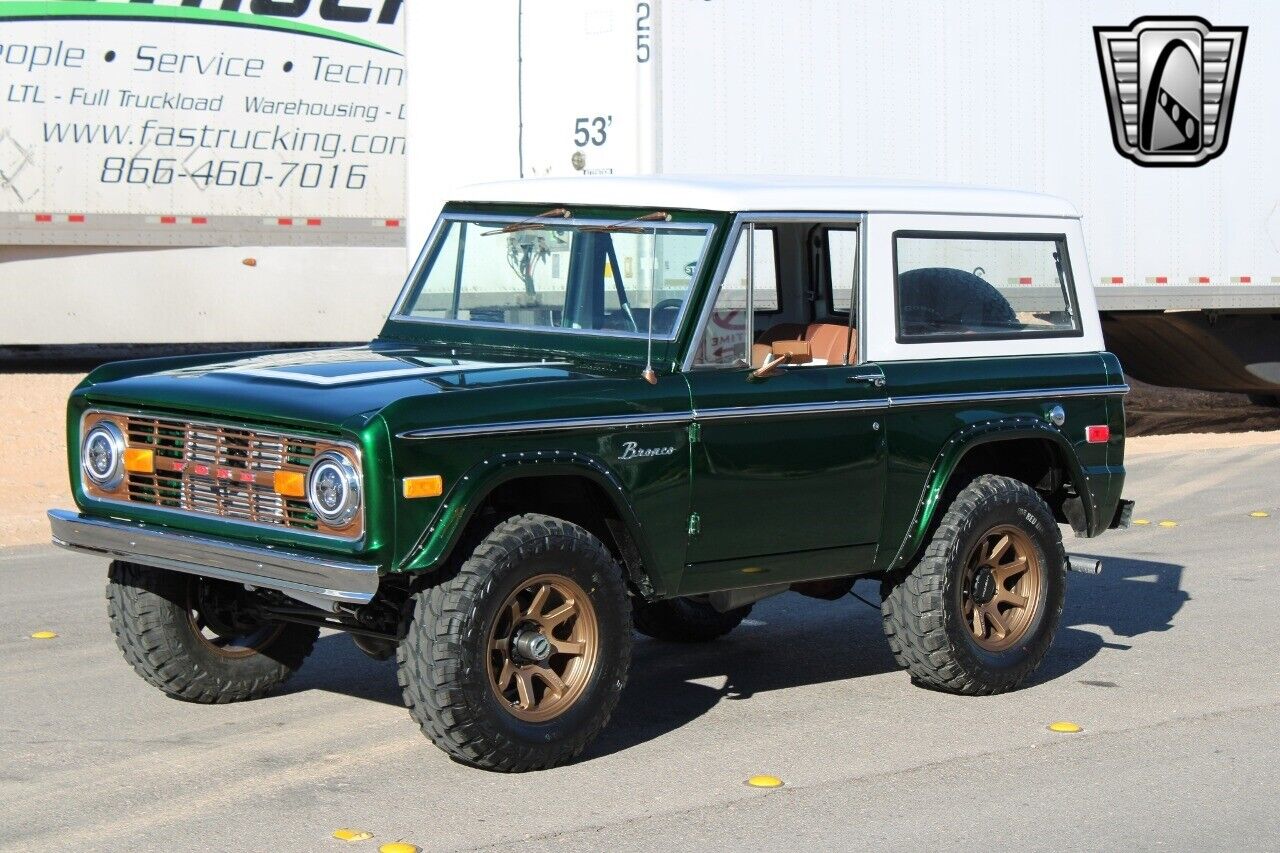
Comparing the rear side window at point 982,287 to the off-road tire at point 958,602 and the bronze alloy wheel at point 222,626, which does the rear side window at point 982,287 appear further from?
the bronze alloy wheel at point 222,626

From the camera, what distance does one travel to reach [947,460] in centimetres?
731

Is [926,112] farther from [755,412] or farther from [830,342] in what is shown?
[755,412]

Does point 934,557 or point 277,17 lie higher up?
point 277,17

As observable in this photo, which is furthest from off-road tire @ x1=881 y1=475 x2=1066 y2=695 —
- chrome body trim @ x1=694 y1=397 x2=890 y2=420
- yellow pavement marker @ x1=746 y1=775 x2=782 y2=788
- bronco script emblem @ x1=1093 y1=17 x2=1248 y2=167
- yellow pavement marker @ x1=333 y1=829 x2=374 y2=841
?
bronco script emblem @ x1=1093 y1=17 x2=1248 y2=167

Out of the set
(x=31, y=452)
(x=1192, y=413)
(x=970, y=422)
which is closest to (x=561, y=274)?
(x=970, y=422)

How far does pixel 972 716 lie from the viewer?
718 centimetres

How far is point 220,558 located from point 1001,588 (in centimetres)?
312

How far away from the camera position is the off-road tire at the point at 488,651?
593cm

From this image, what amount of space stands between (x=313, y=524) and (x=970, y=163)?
36.2 ft

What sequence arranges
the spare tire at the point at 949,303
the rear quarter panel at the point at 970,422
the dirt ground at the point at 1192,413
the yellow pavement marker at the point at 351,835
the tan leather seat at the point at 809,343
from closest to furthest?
the yellow pavement marker at the point at 351,835 < the tan leather seat at the point at 809,343 < the rear quarter panel at the point at 970,422 < the spare tire at the point at 949,303 < the dirt ground at the point at 1192,413

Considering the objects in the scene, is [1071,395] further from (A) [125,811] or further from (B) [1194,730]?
(A) [125,811]

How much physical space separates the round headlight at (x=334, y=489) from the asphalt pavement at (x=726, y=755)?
87 centimetres

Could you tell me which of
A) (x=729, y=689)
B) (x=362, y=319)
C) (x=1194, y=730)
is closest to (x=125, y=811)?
(x=729, y=689)

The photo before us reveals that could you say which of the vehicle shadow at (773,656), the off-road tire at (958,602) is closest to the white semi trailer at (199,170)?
the vehicle shadow at (773,656)
